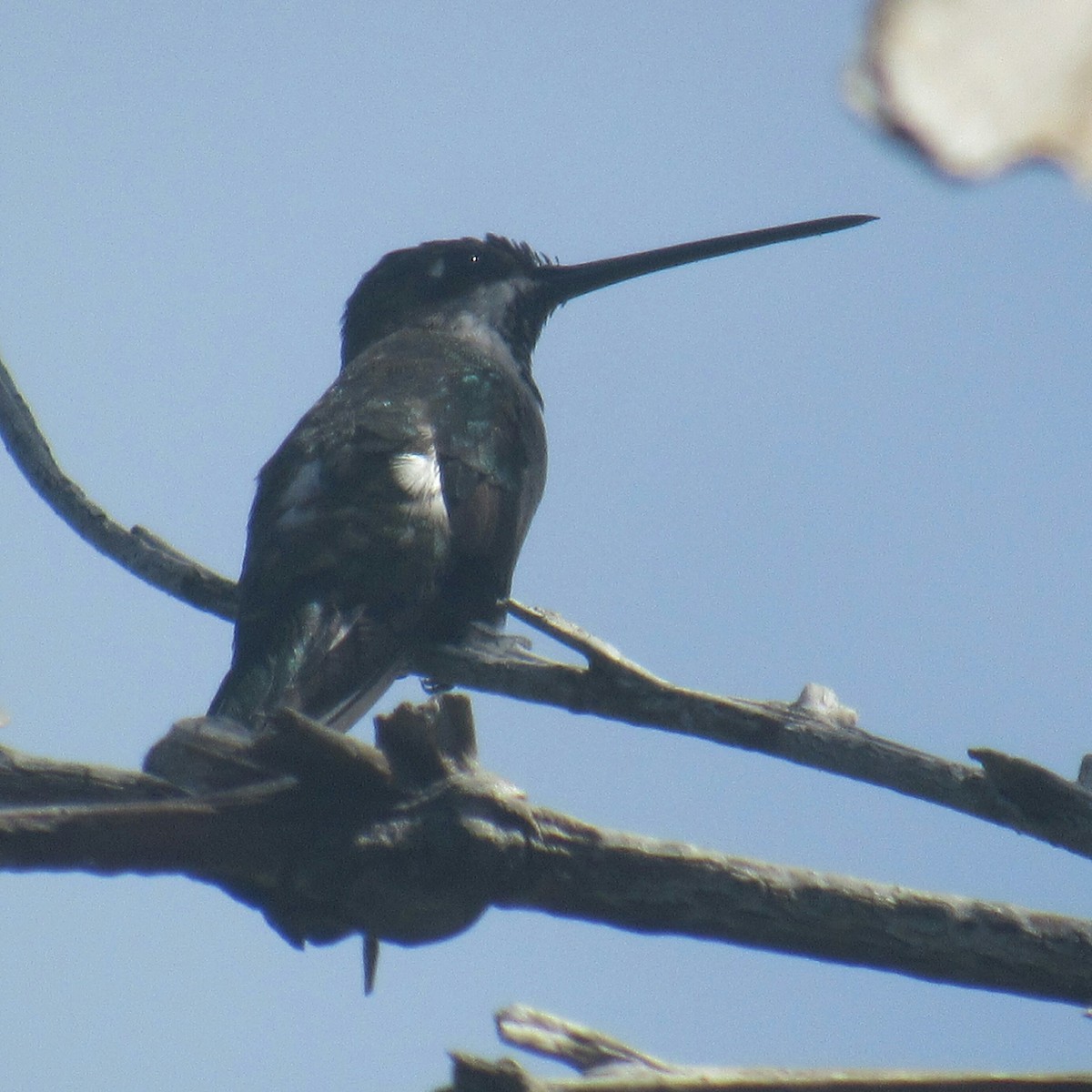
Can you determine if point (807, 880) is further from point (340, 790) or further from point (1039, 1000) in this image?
point (340, 790)

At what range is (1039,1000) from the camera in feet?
7.01

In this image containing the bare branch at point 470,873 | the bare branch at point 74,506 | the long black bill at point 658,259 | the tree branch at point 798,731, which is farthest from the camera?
the long black bill at point 658,259

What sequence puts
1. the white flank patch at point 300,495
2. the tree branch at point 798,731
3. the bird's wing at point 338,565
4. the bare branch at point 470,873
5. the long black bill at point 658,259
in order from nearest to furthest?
the bare branch at point 470,873 < the tree branch at point 798,731 < the bird's wing at point 338,565 < the white flank patch at point 300,495 < the long black bill at point 658,259

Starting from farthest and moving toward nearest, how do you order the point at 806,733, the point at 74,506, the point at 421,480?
the point at 421,480 → the point at 74,506 → the point at 806,733

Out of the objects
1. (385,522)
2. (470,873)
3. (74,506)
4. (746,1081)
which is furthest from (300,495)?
(746,1081)

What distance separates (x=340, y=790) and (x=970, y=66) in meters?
1.68

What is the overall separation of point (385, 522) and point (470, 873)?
469 centimetres

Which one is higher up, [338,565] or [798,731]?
[338,565]

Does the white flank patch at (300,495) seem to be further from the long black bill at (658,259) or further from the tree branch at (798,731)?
the long black bill at (658,259)

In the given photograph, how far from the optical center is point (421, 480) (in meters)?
6.72

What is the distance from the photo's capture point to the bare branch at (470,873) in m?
1.79

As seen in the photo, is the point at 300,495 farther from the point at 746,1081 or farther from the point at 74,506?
the point at 746,1081

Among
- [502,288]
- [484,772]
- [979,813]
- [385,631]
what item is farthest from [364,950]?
[502,288]

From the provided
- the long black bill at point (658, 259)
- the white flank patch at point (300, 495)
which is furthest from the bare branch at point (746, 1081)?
the long black bill at point (658, 259)
